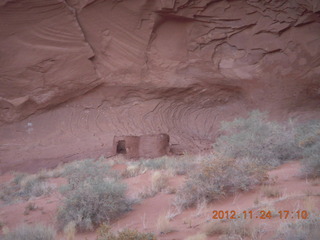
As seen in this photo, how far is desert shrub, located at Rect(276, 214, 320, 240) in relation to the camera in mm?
2873

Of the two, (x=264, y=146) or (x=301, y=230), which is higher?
(x=301, y=230)

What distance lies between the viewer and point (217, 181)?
16.7 ft

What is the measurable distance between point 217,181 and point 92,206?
1.77 metres

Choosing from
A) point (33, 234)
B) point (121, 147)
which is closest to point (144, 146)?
point (121, 147)

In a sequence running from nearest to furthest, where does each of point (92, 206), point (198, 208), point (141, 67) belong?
1. point (198, 208)
2. point (92, 206)
3. point (141, 67)

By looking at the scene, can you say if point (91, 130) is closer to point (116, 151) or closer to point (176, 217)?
point (116, 151)

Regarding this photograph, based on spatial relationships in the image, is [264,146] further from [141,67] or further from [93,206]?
[141,67]

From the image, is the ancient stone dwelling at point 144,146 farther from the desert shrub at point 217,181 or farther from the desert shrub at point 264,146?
the desert shrub at point 217,181

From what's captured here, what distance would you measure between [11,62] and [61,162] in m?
4.00

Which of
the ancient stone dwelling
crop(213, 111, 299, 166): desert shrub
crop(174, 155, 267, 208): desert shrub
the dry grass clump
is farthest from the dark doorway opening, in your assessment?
crop(174, 155, 267, 208): desert shrub

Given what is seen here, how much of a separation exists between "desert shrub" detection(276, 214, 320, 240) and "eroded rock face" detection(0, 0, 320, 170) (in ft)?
31.4

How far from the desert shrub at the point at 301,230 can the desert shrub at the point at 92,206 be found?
2.46m

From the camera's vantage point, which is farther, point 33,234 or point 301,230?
point 33,234

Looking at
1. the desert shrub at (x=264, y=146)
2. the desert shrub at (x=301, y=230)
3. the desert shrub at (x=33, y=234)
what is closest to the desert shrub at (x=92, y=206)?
the desert shrub at (x=33, y=234)
